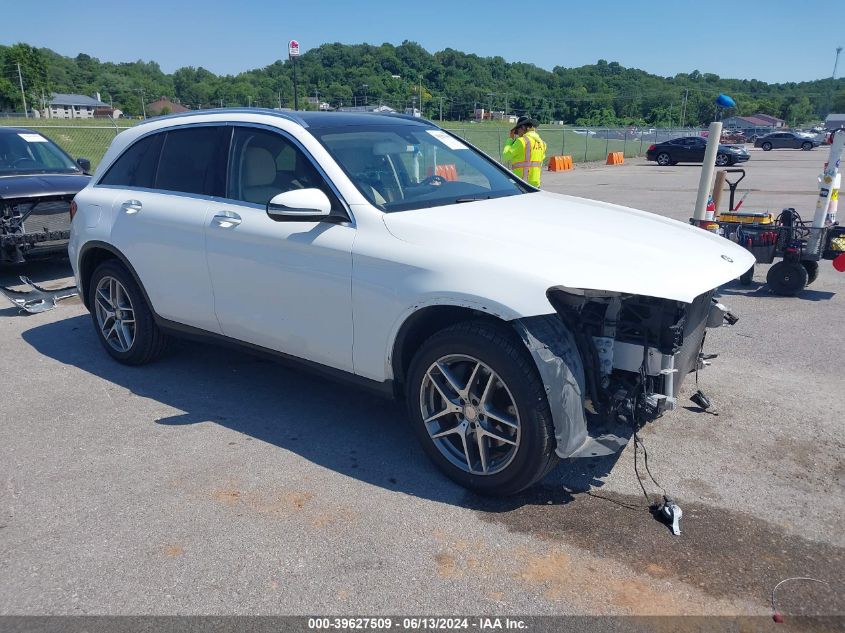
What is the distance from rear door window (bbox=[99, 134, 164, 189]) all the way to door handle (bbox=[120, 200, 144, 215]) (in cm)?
15

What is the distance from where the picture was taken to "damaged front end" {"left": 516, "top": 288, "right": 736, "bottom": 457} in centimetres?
322

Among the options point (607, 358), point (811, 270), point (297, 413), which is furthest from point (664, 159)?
point (607, 358)

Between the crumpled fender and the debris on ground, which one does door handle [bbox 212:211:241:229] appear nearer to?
the crumpled fender

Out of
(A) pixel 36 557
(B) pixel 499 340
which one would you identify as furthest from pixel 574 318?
(A) pixel 36 557

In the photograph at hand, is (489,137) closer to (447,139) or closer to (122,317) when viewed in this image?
(447,139)

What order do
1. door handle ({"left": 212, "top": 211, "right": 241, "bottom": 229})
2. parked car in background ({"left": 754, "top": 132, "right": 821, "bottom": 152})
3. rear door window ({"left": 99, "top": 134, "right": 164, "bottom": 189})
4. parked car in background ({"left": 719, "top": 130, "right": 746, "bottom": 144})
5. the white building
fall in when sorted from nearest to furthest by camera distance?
door handle ({"left": 212, "top": 211, "right": 241, "bottom": 229})
rear door window ({"left": 99, "top": 134, "right": 164, "bottom": 189})
parked car in background ({"left": 754, "top": 132, "right": 821, "bottom": 152})
parked car in background ({"left": 719, "top": 130, "right": 746, "bottom": 144})
the white building

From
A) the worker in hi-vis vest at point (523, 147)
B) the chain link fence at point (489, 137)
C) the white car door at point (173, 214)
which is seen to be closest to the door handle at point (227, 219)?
the white car door at point (173, 214)

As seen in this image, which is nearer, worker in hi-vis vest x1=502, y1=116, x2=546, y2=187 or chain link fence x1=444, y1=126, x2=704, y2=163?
worker in hi-vis vest x1=502, y1=116, x2=546, y2=187

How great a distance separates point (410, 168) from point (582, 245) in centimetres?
138

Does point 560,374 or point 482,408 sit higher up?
point 560,374

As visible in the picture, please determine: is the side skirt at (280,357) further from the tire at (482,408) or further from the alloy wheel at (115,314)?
the alloy wheel at (115,314)

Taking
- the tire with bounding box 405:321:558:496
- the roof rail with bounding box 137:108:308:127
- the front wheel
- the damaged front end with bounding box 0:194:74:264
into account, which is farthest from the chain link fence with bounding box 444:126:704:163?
the tire with bounding box 405:321:558:496

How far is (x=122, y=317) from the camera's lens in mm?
5352

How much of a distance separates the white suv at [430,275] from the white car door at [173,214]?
1cm
